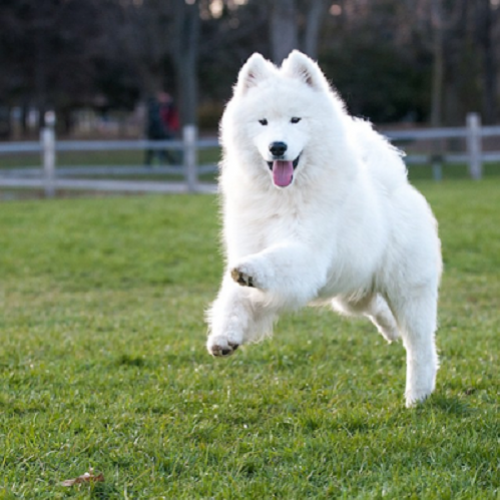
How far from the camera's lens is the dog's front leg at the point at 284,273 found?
4191 millimetres

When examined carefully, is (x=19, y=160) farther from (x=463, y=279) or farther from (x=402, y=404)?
(x=402, y=404)

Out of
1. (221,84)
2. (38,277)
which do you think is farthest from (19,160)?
(38,277)

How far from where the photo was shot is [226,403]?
509cm

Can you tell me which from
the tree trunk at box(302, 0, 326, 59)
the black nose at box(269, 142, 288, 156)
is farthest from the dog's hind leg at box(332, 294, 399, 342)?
the tree trunk at box(302, 0, 326, 59)

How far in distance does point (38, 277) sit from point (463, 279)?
480 cm

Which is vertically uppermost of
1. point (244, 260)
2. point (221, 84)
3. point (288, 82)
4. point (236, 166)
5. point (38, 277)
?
point (221, 84)

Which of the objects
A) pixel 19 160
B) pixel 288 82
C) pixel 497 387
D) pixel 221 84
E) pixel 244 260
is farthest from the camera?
pixel 221 84

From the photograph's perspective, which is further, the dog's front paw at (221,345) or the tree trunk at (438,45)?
the tree trunk at (438,45)

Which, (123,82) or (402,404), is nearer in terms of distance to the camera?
(402,404)

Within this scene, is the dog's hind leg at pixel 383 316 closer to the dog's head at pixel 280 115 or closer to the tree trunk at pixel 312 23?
the dog's head at pixel 280 115

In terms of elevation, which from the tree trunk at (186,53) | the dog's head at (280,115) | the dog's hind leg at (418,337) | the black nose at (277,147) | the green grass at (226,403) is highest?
the tree trunk at (186,53)

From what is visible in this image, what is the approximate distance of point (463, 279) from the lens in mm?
9906

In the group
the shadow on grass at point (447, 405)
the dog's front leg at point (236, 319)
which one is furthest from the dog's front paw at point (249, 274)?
the shadow on grass at point (447, 405)

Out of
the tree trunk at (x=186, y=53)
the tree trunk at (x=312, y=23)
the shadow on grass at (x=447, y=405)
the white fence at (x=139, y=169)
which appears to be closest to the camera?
the shadow on grass at (x=447, y=405)
